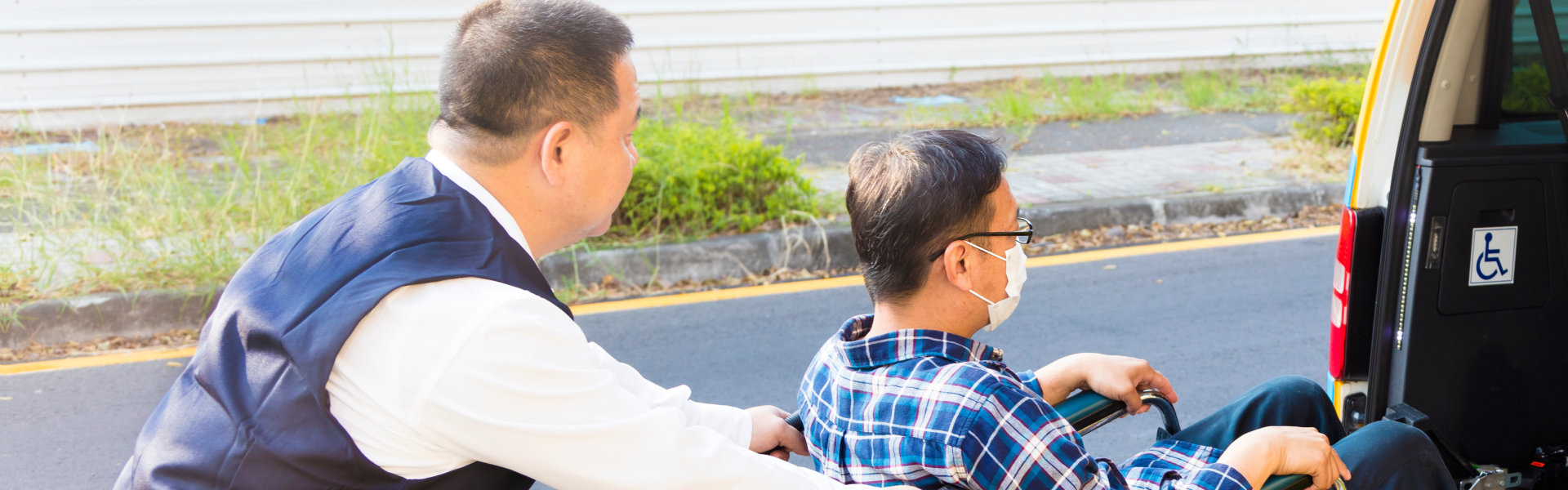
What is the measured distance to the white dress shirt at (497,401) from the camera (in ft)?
4.75

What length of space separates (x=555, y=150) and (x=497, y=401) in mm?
397

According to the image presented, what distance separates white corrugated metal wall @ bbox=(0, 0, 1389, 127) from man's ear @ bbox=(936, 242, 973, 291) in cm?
614

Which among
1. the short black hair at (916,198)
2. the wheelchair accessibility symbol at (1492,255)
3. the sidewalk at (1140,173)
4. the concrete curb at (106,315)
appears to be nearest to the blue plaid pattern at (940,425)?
the short black hair at (916,198)

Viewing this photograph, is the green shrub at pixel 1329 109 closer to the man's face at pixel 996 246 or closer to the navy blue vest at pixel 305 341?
the man's face at pixel 996 246

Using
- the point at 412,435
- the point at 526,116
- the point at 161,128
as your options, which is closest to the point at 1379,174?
the point at 526,116

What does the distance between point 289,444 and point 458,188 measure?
40 cm

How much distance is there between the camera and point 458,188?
5.37 feet

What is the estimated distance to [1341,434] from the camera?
251 centimetres

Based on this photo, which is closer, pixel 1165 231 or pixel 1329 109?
pixel 1165 231

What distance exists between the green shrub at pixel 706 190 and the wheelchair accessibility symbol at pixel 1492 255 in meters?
3.67

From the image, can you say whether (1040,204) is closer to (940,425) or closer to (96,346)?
(96,346)

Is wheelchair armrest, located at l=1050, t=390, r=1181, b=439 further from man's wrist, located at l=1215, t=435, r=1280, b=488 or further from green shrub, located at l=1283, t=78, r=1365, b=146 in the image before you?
green shrub, located at l=1283, t=78, r=1365, b=146

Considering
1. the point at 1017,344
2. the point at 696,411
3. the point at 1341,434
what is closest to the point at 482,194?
the point at 696,411

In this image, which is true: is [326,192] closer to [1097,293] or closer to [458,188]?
[1097,293]
